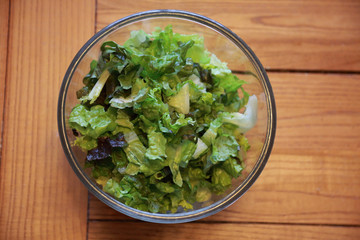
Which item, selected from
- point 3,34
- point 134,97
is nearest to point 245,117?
point 134,97

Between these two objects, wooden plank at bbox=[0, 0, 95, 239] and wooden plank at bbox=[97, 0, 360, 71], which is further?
wooden plank at bbox=[97, 0, 360, 71]

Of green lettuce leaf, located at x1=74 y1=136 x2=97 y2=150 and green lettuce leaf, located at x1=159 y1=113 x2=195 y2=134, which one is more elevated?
green lettuce leaf, located at x1=159 y1=113 x2=195 y2=134

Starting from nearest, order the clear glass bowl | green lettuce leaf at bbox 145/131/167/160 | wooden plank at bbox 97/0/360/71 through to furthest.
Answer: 1. green lettuce leaf at bbox 145/131/167/160
2. the clear glass bowl
3. wooden plank at bbox 97/0/360/71

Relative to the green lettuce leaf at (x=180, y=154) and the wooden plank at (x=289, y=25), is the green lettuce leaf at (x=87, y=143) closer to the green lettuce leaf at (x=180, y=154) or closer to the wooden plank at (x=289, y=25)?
the green lettuce leaf at (x=180, y=154)

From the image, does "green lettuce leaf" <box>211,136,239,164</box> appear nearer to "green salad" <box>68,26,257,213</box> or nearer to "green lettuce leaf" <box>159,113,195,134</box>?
"green salad" <box>68,26,257,213</box>

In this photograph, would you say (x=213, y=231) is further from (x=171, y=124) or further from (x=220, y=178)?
(x=171, y=124)

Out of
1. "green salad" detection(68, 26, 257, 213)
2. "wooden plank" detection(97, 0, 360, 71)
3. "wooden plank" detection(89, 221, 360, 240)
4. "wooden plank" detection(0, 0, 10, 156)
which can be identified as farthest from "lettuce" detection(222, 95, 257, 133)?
"wooden plank" detection(0, 0, 10, 156)
